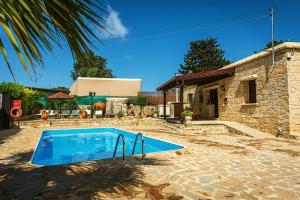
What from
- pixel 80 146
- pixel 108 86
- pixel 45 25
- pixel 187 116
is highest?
pixel 108 86

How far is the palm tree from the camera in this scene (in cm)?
142

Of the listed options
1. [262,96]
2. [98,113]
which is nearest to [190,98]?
[98,113]

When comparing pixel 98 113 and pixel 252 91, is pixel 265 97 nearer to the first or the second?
pixel 252 91

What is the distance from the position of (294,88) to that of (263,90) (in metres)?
1.77

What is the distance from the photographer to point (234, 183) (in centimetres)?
478

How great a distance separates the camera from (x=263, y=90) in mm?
13234

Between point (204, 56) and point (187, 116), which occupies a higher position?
point (204, 56)

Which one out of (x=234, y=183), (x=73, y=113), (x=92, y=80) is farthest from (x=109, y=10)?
(x=92, y=80)

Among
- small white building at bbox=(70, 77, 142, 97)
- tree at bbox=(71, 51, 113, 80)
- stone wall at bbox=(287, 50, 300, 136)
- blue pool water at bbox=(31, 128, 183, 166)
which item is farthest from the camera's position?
tree at bbox=(71, 51, 113, 80)

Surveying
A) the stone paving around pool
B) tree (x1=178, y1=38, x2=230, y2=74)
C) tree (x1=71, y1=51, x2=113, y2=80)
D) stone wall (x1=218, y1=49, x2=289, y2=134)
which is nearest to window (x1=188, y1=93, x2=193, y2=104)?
stone wall (x1=218, y1=49, x2=289, y2=134)

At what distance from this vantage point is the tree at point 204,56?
4553cm

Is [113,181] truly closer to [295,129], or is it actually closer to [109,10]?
[109,10]

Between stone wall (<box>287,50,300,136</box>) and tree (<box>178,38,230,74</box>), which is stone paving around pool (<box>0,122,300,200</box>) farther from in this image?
tree (<box>178,38,230,74</box>)

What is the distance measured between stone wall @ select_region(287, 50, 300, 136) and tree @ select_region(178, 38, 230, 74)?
3368 centimetres
